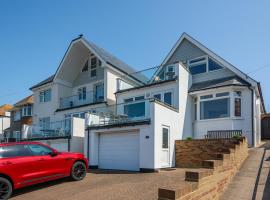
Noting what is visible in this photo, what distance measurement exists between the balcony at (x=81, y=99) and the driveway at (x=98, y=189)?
1101cm

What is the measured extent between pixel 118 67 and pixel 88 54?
3.89 m

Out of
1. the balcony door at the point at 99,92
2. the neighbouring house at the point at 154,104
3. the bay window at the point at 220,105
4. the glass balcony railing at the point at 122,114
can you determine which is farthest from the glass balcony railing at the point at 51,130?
the bay window at the point at 220,105

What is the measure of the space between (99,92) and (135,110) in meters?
8.77

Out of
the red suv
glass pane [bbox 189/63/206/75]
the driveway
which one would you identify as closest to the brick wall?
the driveway

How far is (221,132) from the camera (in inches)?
648

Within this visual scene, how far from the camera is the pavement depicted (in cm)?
749

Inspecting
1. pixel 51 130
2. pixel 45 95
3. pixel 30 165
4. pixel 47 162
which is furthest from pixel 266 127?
pixel 30 165

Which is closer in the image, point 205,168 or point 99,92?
point 205,168

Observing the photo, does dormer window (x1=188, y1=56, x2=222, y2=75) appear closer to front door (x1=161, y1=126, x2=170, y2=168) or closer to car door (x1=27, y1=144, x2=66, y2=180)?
front door (x1=161, y1=126, x2=170, y2=168)

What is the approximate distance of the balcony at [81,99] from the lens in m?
21.8

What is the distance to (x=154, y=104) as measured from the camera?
12.9 m

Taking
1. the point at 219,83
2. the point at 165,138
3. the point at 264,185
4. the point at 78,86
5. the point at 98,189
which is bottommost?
the point at 98,189

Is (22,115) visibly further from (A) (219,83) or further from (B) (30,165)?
(B) (30,165)

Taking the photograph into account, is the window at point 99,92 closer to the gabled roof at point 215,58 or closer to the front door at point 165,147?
the gabled roof at point 215,58
